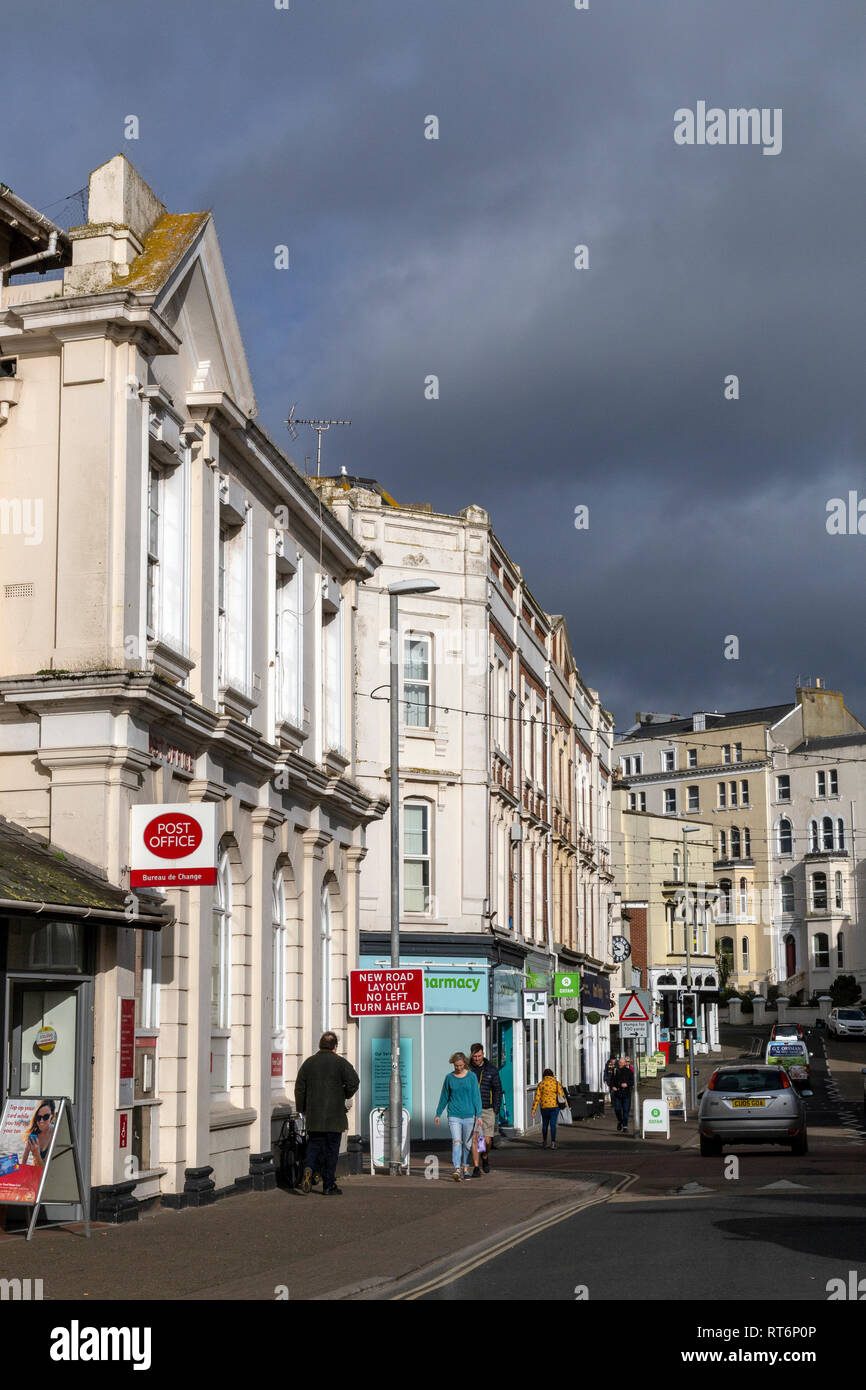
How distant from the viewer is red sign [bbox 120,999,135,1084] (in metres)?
16.6

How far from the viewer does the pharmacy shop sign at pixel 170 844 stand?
54.2 ft

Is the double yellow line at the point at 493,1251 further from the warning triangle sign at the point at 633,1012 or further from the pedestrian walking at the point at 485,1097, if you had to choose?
the warning triangle sign at the point at 633,1012

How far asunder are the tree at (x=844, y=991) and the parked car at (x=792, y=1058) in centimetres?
3453

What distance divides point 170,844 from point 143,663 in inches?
76.5

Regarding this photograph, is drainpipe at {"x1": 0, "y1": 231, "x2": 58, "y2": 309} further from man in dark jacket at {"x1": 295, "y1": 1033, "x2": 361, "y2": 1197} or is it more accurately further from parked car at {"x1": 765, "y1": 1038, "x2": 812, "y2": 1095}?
parked car at {"x1": 765, "y1": 1038, "x2": 812, "y2": 1095}

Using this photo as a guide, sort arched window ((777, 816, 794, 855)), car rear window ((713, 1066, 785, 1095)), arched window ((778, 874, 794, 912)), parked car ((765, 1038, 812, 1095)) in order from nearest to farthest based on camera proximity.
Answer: car rear window ((713, 1066, 785, 1095)) → parked car ((765, 1038, 812, 1095)) → arched window ((778, 874, 794, 912)) → arched window ((777, 816, 794, 855))

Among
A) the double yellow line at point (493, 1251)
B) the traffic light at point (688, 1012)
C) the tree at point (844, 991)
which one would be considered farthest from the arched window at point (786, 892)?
the double yellow line at point (493, 1251)

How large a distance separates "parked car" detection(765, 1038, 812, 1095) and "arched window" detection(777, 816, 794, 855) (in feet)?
154

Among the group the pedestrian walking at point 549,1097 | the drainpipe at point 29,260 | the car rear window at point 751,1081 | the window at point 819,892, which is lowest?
the pedestrian walking at point 549,1097

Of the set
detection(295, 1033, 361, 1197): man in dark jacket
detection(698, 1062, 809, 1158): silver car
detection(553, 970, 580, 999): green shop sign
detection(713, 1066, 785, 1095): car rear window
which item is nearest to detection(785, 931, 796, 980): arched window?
detection(553, 970, 580, 999): green shop sign

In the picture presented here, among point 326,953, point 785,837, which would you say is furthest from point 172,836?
point 785,837

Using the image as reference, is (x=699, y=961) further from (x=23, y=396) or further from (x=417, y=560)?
(x=23, y=396)
